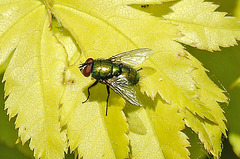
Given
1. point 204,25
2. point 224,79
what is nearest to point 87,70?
point 204,25

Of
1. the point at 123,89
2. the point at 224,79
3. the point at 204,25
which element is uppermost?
the point at 204,25

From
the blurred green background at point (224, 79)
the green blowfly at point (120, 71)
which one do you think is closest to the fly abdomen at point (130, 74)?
the green blowfly at point (120, 71)

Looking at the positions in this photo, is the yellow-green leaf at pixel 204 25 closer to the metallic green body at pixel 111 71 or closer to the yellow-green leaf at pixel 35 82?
the metallic green body at pixel 111 71

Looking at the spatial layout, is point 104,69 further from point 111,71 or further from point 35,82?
point 35,82

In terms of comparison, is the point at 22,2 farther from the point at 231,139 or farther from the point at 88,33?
the point at 231,139

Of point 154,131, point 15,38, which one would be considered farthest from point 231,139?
point 15,38

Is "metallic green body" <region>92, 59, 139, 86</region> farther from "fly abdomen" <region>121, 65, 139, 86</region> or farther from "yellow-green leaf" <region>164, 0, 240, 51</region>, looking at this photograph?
"yellow-green leaf" <region>164, 0, 240, 51</region>

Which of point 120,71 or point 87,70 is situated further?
point 120,71
